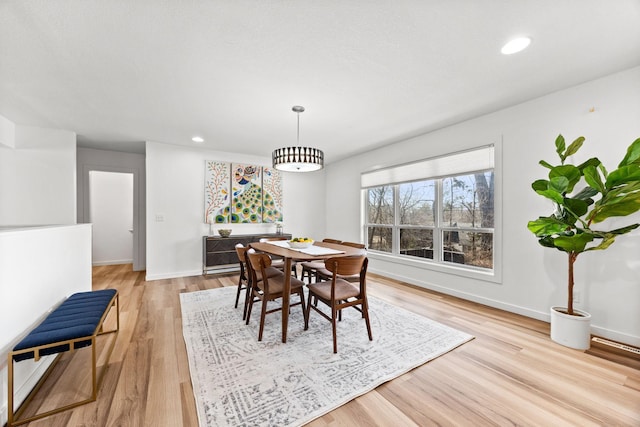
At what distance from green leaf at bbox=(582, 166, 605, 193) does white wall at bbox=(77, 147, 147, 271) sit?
697 cm

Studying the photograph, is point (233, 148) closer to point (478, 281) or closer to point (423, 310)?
point (423, 310)

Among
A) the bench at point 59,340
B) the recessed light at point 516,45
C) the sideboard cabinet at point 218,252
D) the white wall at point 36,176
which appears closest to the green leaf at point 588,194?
the recessed light at point 516,45

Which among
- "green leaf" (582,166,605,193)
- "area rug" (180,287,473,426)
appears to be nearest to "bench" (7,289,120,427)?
"area rug" (180,287,473,426)

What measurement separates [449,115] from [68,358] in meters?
4.81

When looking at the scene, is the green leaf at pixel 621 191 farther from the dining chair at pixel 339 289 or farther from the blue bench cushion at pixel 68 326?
the blue bench cushion at pixel 68 326

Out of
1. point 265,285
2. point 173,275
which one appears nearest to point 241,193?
point 173,275

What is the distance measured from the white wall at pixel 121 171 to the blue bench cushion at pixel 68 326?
3657 mm

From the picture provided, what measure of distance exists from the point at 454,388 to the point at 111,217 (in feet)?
24.5

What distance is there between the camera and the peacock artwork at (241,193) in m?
5.12

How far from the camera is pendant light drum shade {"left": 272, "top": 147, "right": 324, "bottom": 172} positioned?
9.56ft

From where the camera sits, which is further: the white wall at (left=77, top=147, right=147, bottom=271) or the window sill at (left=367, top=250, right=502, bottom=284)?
the white wall at (left=77, top=147, right=147, bottom=271)

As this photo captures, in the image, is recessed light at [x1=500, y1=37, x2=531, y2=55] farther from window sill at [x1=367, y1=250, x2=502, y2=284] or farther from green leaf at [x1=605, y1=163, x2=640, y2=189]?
window sill at [x1=367, y1=250, x2=502, y2=284]

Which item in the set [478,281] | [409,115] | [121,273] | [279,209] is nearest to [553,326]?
[478,281]

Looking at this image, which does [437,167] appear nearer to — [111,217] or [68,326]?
[68,326]
